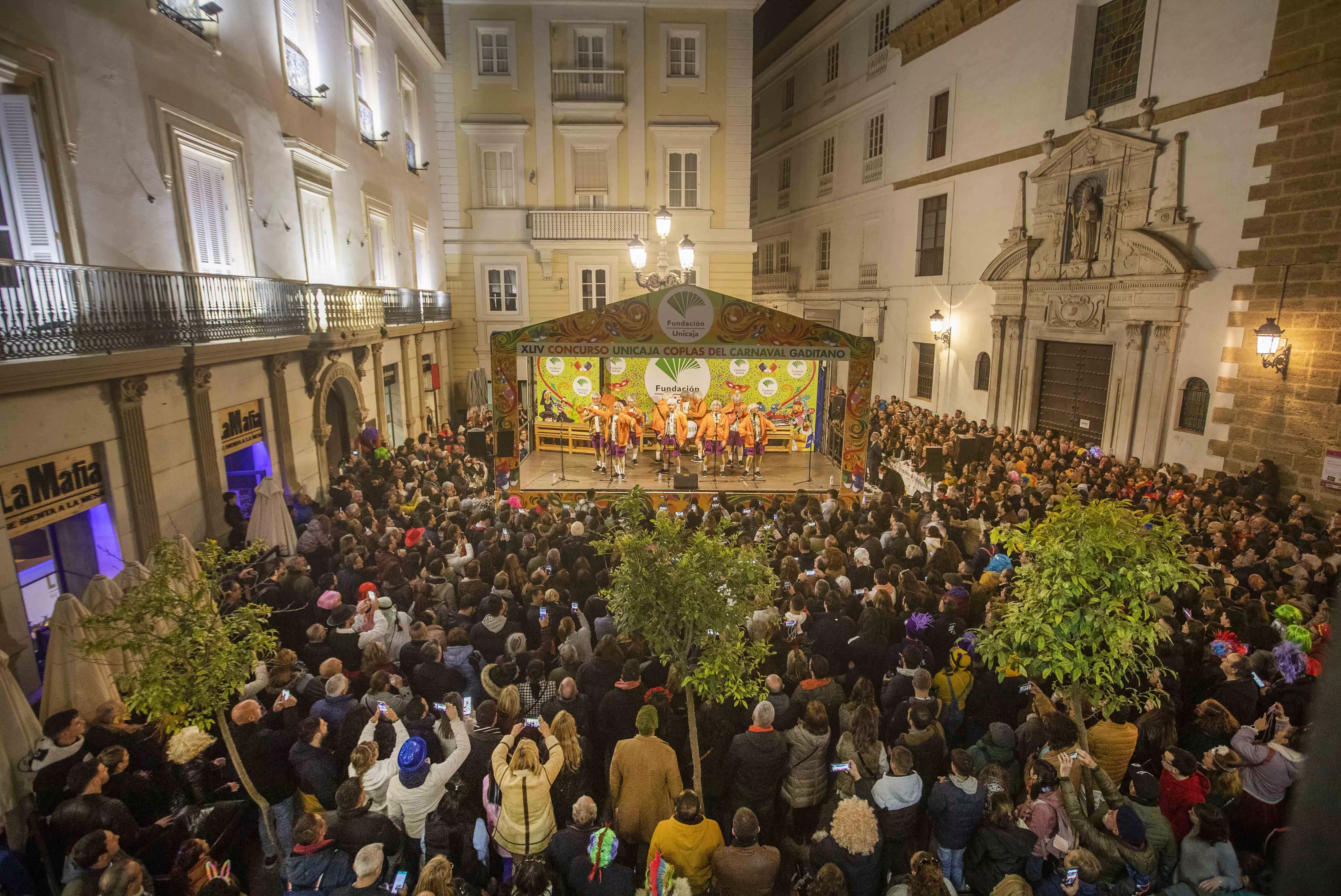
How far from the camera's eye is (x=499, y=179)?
82.7 feet

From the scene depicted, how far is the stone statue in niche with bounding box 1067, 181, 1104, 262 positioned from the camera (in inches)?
640

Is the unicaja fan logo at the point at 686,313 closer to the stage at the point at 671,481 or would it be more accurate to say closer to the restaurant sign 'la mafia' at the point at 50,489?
the stage at the point at 671,481

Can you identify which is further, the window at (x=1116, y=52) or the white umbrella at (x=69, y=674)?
the window at (x=1116, y=52)

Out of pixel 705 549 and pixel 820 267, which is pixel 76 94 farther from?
pixel 820 267

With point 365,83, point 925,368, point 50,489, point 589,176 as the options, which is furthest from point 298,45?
point 925,368

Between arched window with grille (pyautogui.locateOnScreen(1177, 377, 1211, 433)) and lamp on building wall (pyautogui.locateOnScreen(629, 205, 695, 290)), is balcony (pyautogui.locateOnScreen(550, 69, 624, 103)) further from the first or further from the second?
arched window with grille (pyautogui.locateOnScreen(1177, 377, 1211, 433))

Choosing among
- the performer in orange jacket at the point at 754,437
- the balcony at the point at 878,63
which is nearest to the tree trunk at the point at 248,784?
the performer in orange jacket at the point at 754,437

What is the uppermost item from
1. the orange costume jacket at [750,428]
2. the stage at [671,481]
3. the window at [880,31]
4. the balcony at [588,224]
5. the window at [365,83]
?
the window at [880,31]

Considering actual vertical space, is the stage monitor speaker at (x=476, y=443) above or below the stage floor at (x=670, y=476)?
above

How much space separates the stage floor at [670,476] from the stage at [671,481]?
19 mm

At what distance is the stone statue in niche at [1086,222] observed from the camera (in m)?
16.3

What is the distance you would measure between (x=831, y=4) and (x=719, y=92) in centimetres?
677

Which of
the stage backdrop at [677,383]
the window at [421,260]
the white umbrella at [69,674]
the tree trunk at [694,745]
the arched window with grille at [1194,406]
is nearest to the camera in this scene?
the tree trunk at [694,745]

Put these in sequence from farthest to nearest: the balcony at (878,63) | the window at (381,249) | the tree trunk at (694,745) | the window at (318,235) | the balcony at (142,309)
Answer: the balcony at (878,63) → the window at (381,249) → the window at (318,235) → the balcony at (142,309) → the tree trunk at (694,745)
